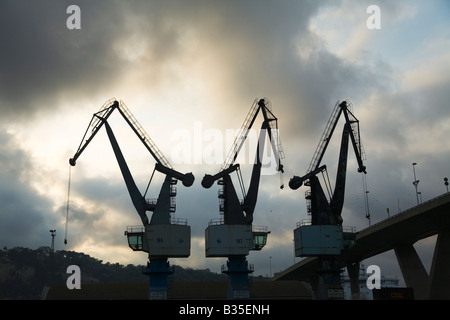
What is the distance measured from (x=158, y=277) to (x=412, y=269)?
63.8 meters

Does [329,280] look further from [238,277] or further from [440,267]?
[440,267]

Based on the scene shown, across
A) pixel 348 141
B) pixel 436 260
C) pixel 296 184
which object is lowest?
pixel 436 260

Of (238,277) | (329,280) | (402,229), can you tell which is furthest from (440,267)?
(238,277)

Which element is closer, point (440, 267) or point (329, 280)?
point (329, 280)

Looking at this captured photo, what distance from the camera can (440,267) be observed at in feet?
295

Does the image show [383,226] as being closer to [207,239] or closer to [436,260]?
[436,260]

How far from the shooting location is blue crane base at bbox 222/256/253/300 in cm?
7131

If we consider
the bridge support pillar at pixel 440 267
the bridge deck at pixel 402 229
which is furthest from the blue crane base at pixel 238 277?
the bridge support pillar at pixel 440 267

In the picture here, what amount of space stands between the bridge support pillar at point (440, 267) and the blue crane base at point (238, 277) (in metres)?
42.2

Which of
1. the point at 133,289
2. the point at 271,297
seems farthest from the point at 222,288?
the point at 133,289

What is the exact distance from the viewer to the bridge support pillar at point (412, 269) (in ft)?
323

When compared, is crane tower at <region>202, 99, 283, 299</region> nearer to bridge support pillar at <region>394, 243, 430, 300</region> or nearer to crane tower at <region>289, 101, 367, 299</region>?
crane tower at <region>289, 101, 367, 299</region>
